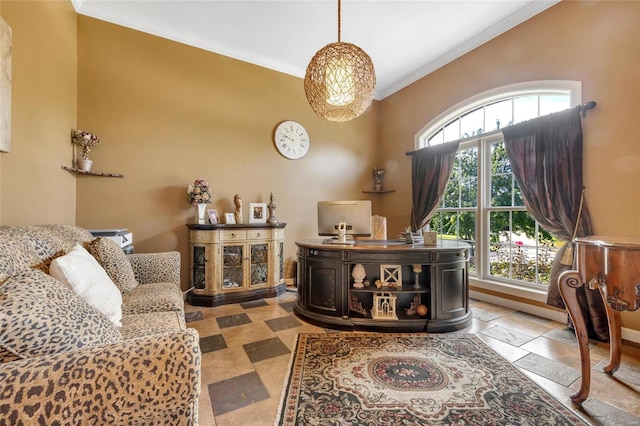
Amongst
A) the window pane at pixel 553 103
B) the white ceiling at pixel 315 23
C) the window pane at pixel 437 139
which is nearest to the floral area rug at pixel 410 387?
the window pane at pixel 553 103

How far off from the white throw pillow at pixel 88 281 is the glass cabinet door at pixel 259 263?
190 cm

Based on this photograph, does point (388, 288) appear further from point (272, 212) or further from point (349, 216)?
point (272, 212)

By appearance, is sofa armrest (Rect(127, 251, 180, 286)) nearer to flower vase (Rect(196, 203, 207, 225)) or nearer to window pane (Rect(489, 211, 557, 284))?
flower vase (Rect(196, 203, 207, 225))

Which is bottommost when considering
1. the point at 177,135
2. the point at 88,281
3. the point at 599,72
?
the point at 88,281

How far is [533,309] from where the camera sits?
9.39 ft

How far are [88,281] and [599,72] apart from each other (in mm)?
4254

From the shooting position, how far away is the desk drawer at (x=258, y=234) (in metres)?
3.36

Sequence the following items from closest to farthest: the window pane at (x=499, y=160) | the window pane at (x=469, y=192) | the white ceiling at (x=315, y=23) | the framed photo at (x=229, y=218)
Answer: the white ceiling at (x=315, y=23) → the window pane at (x=499, y=160) → the framed photo at (x=229, y=218) → the window pane at (x=469, y=192)

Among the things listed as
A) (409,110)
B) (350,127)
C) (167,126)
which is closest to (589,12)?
(409,110)

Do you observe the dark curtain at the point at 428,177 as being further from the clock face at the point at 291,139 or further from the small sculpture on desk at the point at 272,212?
the small sculpture on desk at the point at 272,212

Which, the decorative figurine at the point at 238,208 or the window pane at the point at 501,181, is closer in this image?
the window pane at the point at 501,181

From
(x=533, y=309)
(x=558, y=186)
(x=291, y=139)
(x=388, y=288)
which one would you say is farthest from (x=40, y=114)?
(x=533, y=309)

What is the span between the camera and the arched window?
2.90 m

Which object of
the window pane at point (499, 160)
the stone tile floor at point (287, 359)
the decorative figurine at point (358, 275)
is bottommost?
the stone tile floor at point (287, 359)
